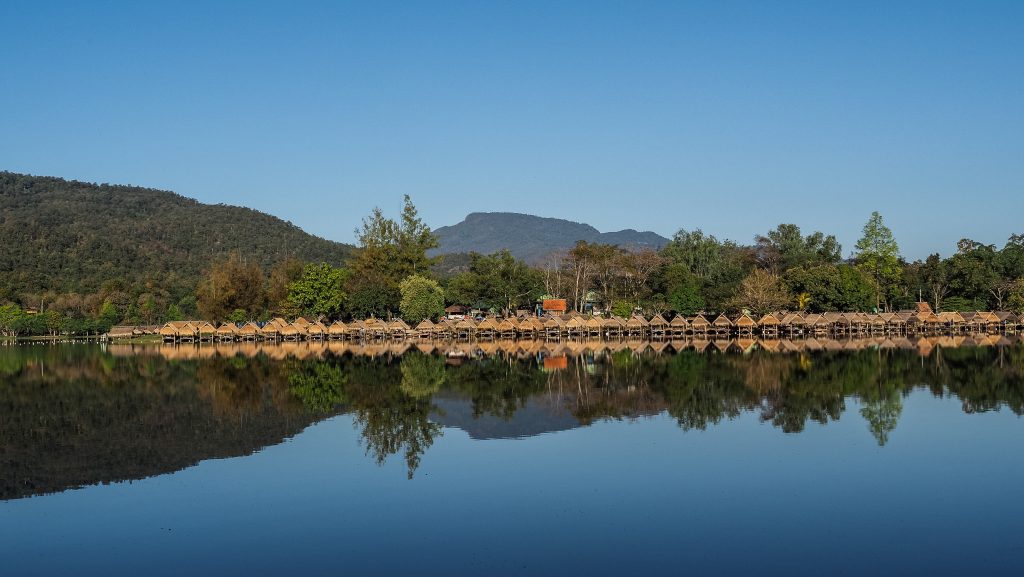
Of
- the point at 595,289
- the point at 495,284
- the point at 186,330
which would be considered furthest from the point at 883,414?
the point at 595,289

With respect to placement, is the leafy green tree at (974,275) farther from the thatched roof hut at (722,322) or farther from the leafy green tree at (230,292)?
the leafy green tree at (230,292)

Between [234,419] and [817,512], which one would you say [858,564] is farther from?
[234,419]

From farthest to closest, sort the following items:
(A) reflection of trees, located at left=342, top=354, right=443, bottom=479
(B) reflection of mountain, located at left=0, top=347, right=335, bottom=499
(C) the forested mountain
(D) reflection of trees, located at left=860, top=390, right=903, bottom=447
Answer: (C) the forested mountain < (D) reflection of trees, located at left=860, top=390, right=903, bottom=447 < (A) reflection of trees, located at left=342, top=354, right=443, bottom=479 < (B) reflection of mountain, located at left=0, top=347, right=335, bottom=499

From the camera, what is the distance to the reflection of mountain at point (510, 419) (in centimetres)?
1684

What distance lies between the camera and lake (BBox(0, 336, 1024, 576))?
9094mm

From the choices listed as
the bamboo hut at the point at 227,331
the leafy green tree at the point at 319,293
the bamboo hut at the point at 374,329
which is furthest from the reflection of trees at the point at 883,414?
the bamboo hut at the point at 227,331

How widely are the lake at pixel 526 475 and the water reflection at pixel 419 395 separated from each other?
14cm

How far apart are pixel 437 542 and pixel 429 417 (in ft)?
29.8

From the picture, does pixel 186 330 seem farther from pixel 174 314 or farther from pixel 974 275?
pixel 974 275

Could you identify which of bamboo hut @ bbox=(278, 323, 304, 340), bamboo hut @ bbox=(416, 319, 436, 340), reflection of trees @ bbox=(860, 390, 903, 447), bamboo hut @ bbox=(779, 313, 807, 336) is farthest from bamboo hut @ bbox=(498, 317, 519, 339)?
reflection of trees @ bbox=(860, 390, 903, 447)

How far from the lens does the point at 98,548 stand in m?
9.73

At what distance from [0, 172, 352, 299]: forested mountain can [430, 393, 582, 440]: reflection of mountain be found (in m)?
54.6

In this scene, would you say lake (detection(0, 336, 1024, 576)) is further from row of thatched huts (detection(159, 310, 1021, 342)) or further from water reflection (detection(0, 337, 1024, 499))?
row of thatched huts (detection(159, 310, 1021, 342))

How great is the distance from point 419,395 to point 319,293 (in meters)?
34.0
